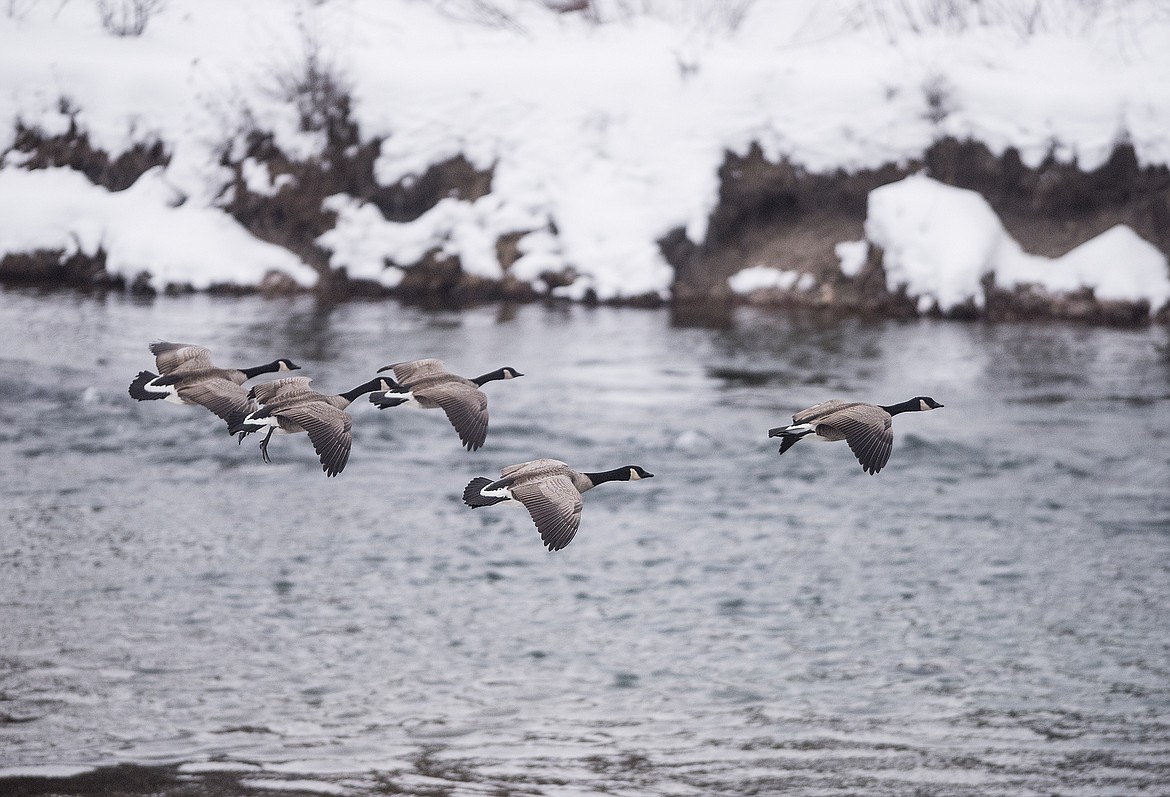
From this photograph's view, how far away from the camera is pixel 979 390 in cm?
2030

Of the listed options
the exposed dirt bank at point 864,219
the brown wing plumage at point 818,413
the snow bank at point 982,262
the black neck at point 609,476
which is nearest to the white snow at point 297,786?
the black neck at point 609,476

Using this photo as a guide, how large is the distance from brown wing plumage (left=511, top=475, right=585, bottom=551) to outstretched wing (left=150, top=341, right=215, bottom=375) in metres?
1.62

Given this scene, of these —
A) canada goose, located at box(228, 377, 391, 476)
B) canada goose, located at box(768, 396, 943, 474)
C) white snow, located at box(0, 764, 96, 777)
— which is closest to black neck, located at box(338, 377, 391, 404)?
canada goose, located at box(228, 377, 391, 476)

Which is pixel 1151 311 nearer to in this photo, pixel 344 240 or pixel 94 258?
pixel 344 240

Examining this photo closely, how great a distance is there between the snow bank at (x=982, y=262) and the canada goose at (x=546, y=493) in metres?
16.1

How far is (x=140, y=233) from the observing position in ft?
79.0

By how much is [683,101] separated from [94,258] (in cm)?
940

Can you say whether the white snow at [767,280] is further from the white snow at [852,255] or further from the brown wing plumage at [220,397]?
the brown wing plumage at [220,397]

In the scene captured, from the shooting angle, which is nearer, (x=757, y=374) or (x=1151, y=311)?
(x=757, y=374)

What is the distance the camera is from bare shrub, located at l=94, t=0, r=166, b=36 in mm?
27469

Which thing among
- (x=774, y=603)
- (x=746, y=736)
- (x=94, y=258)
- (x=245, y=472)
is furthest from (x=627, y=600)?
(x=94, y=258)

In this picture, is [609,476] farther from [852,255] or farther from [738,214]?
[738,214]

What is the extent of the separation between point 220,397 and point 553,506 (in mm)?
1537

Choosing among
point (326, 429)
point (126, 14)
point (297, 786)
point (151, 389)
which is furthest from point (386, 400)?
point (126, 14)
